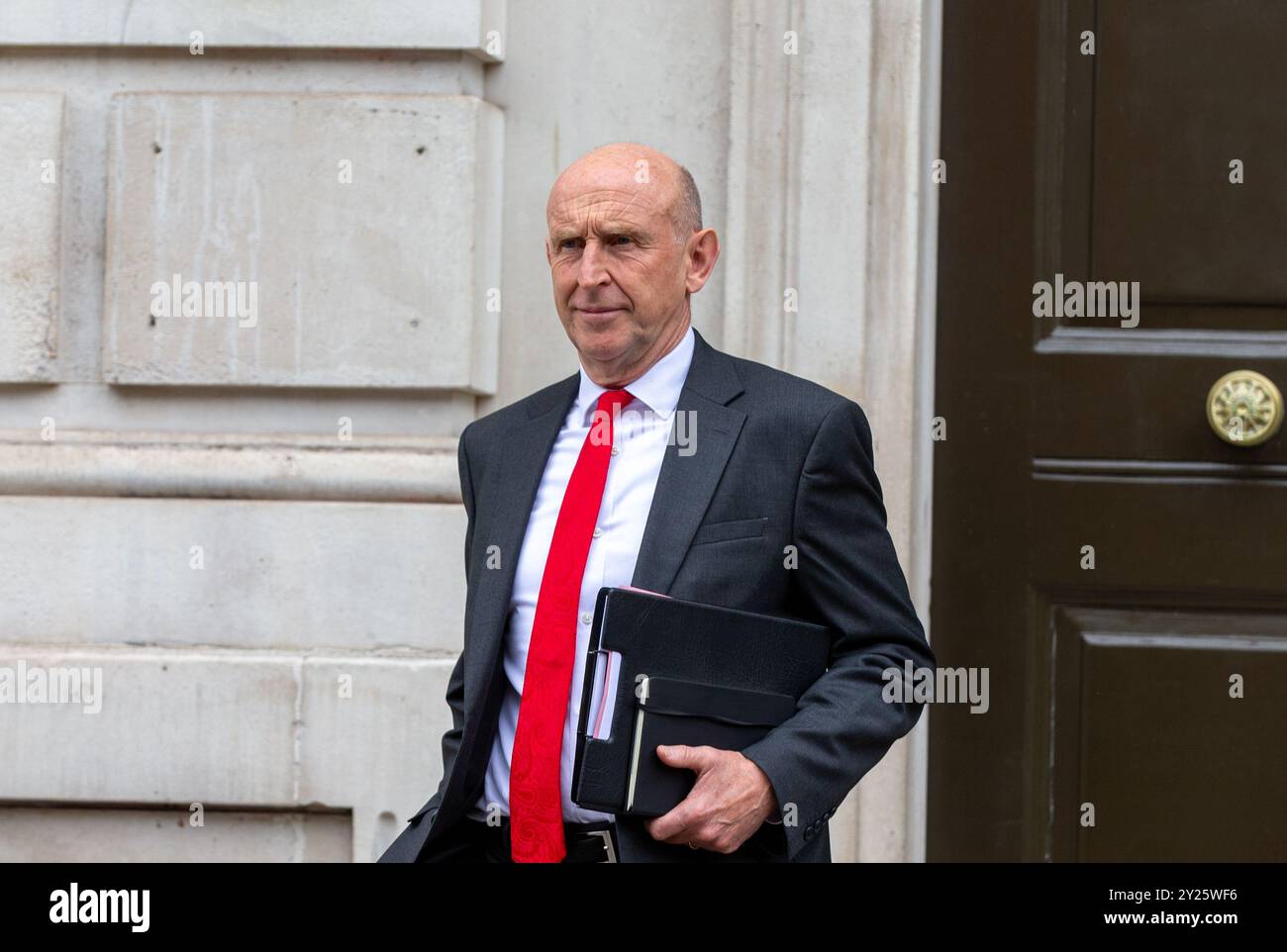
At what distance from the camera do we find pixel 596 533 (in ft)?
8.51

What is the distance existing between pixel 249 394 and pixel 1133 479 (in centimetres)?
210

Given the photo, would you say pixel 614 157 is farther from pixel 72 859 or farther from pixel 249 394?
pixel 72 859

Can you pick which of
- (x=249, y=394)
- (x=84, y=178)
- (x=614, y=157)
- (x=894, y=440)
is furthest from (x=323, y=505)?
(x=614, y=157)

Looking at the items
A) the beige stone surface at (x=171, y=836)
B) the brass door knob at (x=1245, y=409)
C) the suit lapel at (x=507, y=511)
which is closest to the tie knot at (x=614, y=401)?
the suit lapel at (x=507, y=511)

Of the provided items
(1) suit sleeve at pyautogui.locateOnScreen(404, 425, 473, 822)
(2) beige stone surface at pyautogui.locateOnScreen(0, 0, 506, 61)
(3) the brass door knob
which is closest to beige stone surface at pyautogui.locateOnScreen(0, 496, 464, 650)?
(1) suit sleeve at pyautogui.locateOnScreen(404, 425, 473, 822)

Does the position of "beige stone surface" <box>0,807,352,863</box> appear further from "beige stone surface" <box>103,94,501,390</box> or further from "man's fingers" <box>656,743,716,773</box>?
"man's fingers" <box>656,743,716,773</box>

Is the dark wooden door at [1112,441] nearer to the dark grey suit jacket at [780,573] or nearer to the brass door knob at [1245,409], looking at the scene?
the brass door knob at [1245,409]


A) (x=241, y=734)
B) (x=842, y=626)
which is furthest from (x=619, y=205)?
(x=241, y=734)

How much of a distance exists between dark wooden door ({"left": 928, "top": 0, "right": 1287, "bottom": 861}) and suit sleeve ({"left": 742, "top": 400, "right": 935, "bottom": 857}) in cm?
144

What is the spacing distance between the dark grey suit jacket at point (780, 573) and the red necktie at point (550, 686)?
0.09m

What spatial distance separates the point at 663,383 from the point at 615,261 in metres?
0.21

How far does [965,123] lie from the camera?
3992mm

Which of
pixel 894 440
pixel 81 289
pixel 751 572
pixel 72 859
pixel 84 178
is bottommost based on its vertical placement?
pixel 72 859

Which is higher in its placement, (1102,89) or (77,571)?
(1102,89)
